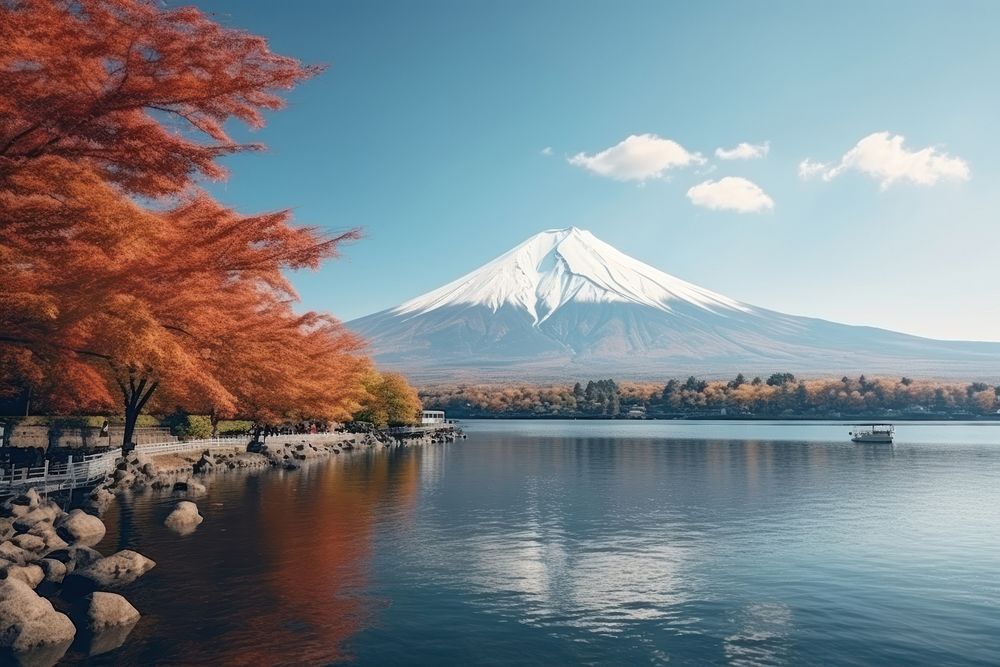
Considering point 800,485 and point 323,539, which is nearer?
point 323,539

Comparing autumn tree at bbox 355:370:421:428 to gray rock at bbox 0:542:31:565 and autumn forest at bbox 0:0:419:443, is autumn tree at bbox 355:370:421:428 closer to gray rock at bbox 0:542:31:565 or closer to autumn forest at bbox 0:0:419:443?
autumn forest at bbox 0:0:419:443

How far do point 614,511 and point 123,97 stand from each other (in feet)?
93.6

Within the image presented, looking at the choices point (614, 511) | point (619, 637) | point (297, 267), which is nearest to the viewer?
point (619, 637)

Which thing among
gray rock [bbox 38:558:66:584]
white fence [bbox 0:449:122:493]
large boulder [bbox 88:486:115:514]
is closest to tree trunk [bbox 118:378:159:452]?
white fence [bbox 0:449:122:493]

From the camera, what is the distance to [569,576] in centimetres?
2186

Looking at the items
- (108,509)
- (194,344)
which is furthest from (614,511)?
(108,509)

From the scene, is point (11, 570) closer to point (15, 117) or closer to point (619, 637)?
point (15, 117)

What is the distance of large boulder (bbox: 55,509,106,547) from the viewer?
83.9 ft

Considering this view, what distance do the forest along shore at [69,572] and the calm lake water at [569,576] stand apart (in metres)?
0.71

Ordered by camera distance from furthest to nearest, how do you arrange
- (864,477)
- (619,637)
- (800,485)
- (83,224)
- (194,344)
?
(864,477)
(800,485)
(194,344)
(83,224)
(619,637)

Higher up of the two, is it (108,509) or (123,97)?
(123,97)

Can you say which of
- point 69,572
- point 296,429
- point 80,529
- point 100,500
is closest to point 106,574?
point 69,572

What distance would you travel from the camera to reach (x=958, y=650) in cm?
1571

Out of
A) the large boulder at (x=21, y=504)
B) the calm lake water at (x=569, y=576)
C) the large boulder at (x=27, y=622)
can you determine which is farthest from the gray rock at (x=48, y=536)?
the large boulder at (x=27, y=622)
